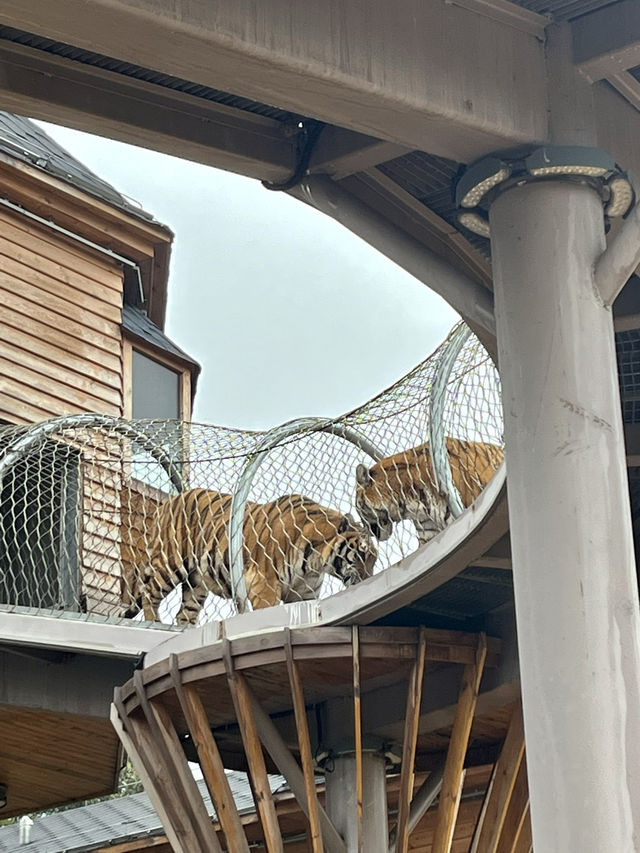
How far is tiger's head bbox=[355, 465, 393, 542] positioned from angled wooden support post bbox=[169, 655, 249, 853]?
1.90 m

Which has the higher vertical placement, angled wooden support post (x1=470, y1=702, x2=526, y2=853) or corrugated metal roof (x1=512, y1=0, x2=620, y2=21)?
corrugated metal roof (x1=512, y1=0, x2=620, y2=21)

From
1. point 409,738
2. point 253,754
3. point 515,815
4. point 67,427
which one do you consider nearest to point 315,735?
point 253,754

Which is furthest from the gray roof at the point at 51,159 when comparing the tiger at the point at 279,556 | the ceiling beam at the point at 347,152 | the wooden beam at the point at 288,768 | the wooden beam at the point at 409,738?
the ceiling beam at the point at 347,152

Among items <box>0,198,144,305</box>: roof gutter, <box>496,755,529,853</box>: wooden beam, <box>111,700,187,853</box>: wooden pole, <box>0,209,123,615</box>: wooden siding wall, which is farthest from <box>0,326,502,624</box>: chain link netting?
<box>0,198,144,305</box>: roof gutter

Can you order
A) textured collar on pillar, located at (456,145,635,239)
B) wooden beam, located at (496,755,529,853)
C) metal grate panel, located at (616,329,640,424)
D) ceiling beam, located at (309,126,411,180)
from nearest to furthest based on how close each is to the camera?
1. textured collar on pillar, located at (456,145,635,239)
2. ceiling beam, located at (309,126,411,180)
3. metal grate panel, located at (616,329,640,424)
4. wooden beam, located at (496,755,529,853)

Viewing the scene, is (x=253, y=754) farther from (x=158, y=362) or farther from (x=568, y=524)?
(x=158, y=362)

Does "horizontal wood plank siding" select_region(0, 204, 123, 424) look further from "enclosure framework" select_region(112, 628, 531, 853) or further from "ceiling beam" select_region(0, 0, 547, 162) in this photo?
"ceiling beam" select_region(0, 0, 547, 162)

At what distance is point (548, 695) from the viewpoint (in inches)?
202

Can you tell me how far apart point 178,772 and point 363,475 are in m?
2.73

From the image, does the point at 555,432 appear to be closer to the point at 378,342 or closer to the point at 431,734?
the point at 431,734

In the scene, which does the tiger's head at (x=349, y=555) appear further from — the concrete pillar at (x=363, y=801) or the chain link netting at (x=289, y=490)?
the concrete pillar at (x=363, y=801)

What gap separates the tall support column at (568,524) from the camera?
16.4 feet

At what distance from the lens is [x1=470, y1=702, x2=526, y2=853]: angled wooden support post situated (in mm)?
11234

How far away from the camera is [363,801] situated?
1191cm
